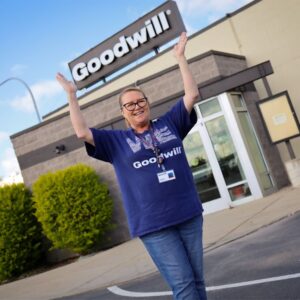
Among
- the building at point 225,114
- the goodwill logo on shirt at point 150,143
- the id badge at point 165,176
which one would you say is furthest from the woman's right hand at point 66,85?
the building at point 225,114

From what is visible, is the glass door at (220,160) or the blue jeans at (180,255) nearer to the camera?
the blue jeans at (180,255)

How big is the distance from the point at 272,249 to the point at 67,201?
7311 millimetres

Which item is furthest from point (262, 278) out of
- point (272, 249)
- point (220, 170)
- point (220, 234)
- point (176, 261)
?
point (220, 170)

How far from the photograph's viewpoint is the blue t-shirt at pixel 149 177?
2826 millimetres

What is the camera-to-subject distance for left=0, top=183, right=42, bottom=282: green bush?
41.5 feet

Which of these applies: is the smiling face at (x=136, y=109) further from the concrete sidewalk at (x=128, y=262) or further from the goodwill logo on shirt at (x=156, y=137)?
the concrete sidewalk at (x=128, y=262)

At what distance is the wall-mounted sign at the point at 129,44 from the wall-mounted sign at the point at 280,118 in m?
5.13

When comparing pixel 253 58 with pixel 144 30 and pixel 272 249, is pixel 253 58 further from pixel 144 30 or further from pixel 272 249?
pixel 272 249

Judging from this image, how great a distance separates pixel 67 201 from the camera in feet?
40.1

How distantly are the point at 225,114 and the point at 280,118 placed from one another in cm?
149

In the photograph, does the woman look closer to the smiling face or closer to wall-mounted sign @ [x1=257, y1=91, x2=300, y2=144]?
the smiling face

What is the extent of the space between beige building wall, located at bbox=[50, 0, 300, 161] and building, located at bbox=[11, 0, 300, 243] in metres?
0.03

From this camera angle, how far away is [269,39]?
46.5 ft

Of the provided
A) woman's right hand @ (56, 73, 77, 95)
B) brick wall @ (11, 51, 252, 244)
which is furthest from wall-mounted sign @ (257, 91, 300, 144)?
woman's right hand @ (56, 73, 77, 95)
